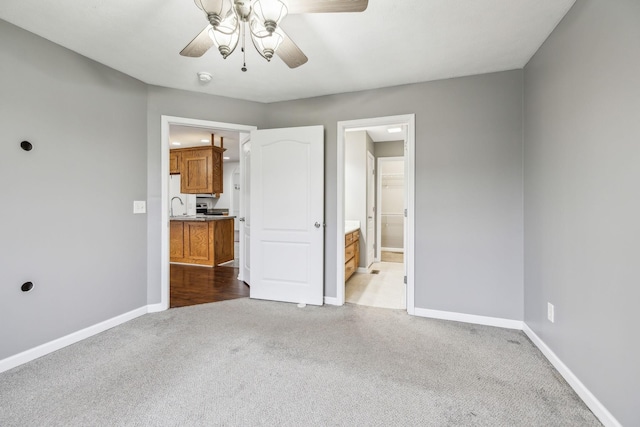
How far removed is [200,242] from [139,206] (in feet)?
7.95

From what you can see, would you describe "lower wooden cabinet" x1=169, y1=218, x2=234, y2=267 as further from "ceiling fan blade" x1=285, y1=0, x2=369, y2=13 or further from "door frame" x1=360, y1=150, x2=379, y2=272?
"ceiling fan blade" x1=285, y1=0, x2=369, y2=13

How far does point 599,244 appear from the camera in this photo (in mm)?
1567

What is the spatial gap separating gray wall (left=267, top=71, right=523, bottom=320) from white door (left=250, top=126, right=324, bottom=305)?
0.97m

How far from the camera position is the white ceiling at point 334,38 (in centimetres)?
186


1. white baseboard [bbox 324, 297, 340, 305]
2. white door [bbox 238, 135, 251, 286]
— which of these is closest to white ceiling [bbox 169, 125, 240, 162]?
white door [bbox 238, 135, 251, 286]

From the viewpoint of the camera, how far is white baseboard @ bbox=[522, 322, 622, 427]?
1.48 m

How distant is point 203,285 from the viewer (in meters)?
4.04

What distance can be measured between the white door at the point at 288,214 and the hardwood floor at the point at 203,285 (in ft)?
1.60

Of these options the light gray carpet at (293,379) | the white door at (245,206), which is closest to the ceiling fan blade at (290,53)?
the light gray carpet at (293,379)

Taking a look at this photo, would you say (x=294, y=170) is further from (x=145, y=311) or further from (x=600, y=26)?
(x=600, y=26)

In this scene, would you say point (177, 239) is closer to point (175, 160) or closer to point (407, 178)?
point (175, 160)

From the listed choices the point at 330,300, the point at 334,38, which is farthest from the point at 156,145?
the point at 330,300

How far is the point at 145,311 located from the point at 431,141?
347 cm

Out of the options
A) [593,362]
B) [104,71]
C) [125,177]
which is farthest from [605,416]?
[104,71]
